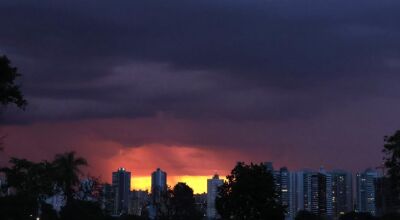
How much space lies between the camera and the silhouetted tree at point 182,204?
15562cm

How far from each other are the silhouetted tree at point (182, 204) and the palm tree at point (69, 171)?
60983 mm

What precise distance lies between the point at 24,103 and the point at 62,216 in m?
51.6

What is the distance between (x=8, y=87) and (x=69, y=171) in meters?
51.2

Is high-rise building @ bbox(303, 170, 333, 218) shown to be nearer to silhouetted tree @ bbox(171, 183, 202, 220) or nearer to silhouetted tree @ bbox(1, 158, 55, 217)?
silhouetted tree @ bbox(171, 183, 202, 220)

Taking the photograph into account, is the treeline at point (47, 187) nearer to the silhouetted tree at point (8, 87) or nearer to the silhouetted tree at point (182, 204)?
the silhouetted tree at point (8, 87)

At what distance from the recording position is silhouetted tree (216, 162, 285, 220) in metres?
62.2

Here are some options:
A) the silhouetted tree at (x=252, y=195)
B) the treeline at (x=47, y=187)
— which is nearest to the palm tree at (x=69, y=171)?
the treeline at (x=47, y=187)

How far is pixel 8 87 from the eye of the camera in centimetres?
4416

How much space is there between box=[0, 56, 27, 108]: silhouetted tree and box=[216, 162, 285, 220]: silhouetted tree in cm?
2402

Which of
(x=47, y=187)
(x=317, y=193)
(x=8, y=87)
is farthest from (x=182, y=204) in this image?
(x=8, y=87)

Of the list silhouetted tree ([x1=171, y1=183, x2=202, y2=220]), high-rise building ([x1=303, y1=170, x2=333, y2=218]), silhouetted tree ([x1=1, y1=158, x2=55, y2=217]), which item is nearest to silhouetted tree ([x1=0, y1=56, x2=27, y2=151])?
silhouetted tree ([x1=1, y1=158, x2=55, y2=217])

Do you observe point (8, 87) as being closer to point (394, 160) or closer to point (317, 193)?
point (394, 160)

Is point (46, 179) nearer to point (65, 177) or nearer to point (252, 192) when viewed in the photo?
point (65, 177)

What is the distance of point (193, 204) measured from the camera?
158875 mm
